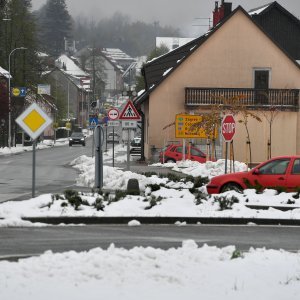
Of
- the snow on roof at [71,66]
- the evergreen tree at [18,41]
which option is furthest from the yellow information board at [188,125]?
the snow on roof at [71,66]

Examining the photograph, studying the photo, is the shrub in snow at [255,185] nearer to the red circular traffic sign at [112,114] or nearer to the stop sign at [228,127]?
the stop sign at [228,127]

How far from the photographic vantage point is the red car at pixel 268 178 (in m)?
21.6

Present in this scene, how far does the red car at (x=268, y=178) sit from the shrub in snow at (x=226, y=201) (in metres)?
2.71

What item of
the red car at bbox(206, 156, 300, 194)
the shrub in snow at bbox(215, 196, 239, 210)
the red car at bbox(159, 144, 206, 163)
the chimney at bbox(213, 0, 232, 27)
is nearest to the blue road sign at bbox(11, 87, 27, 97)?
the chimney at bbox(213, 0, 232, 27)

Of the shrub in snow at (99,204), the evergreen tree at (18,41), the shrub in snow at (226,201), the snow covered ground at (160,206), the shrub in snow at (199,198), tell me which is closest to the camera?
the snow covered ground at (160,206)

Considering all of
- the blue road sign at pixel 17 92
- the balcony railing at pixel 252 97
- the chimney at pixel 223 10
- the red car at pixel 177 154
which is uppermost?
the chimney at pixel 223 10

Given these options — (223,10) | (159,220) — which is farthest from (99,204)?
(223,10)

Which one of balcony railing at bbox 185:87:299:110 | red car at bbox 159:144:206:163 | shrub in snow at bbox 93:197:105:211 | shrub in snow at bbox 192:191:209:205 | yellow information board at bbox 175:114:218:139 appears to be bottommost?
red car at bbox 159:144:206:163

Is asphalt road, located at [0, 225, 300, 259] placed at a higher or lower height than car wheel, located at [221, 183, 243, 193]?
lower

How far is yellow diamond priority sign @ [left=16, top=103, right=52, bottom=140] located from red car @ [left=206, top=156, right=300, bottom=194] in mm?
4860

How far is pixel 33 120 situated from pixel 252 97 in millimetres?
33409

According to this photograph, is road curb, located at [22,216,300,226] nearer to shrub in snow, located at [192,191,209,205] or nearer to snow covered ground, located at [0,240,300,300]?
shrub in snow, located at [192,191,209,205]

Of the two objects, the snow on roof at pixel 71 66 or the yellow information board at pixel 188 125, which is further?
the snow on roof at pixel 71 66

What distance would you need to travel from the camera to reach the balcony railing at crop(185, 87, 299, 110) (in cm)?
5175
